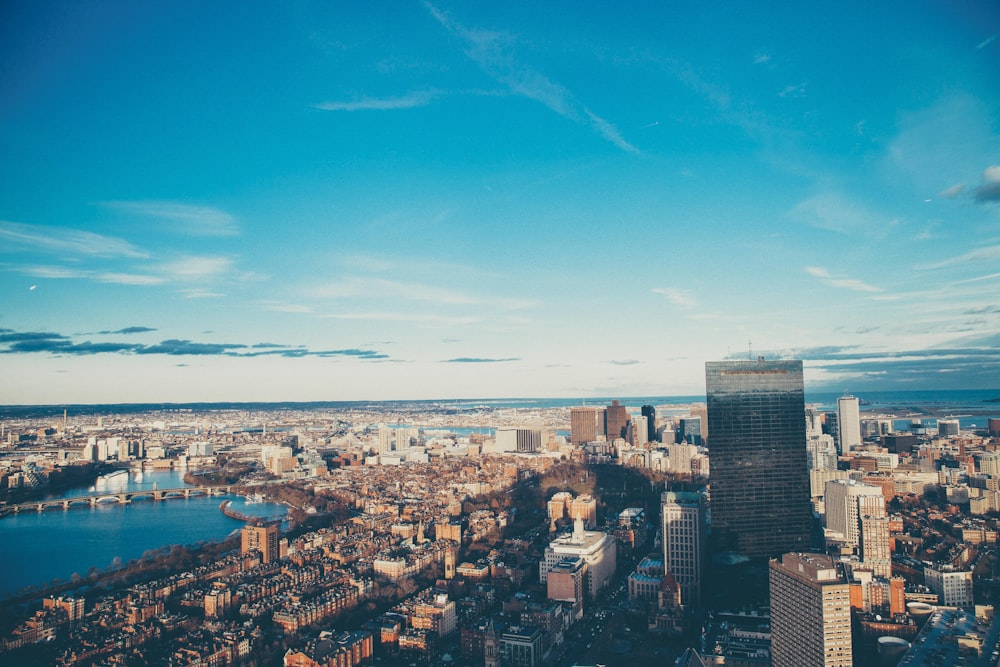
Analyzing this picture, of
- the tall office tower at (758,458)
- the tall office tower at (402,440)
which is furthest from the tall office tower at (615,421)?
the tall office tower at (758,458)

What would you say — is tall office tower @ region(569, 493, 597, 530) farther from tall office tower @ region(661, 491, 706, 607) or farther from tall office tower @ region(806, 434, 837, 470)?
tall office tower @ region(806, 434, 837, 470)

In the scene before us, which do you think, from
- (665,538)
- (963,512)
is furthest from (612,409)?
(665,538)

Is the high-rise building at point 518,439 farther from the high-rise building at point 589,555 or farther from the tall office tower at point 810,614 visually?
the tall office tower at point 810,614

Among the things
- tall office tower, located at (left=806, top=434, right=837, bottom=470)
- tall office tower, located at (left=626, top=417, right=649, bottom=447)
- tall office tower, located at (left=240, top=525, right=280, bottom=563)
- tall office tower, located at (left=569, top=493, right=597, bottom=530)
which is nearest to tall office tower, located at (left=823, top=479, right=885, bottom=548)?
tall office tower, located at (left=806, top=434, right=837, bottom=470)

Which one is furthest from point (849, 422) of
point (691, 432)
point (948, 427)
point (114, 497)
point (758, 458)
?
point (114, 497)

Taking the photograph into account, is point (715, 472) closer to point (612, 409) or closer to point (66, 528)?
point (66, 528)

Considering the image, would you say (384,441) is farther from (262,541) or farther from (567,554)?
(567,554)
